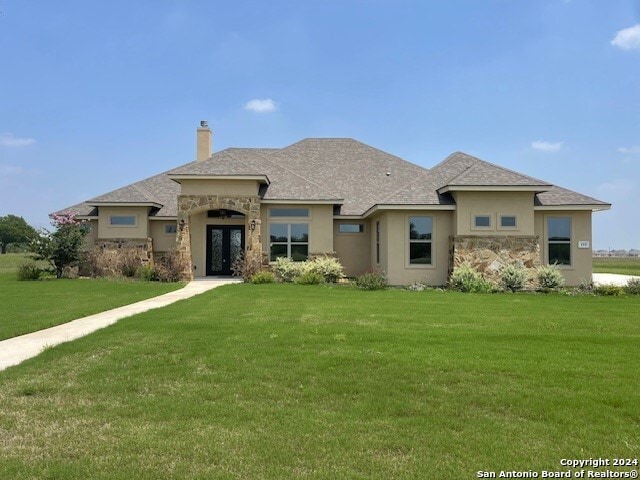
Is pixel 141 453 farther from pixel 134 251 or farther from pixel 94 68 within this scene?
pixel 134 251

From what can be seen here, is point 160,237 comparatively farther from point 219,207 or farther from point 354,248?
point 354,248

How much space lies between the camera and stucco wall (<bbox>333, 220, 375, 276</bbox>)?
22484 mm

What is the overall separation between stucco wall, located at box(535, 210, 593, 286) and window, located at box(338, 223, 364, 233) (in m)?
7.41

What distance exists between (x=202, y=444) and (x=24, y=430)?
68.0 inches

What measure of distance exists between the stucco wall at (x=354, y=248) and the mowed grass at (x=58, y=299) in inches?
299

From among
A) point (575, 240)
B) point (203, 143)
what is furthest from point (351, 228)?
point (575, 240)

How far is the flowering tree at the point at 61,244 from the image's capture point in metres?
21.5

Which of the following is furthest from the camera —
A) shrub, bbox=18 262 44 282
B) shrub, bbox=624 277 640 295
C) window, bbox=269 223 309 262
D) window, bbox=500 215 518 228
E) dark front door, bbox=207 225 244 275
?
dark front door, bbox=207 225 244 275

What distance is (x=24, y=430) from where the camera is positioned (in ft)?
14.6

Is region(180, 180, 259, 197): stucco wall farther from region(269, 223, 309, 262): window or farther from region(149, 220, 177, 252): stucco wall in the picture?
region(149, 220, 177, 252): stucco wall

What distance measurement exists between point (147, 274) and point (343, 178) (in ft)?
35.0

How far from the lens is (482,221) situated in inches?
750

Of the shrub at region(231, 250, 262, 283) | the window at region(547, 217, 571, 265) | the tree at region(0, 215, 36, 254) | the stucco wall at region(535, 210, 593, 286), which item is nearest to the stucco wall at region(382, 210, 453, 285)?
the stucco wall at region(535, 210, 593, 286)

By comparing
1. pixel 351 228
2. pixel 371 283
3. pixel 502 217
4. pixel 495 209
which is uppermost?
pixel 495 209
